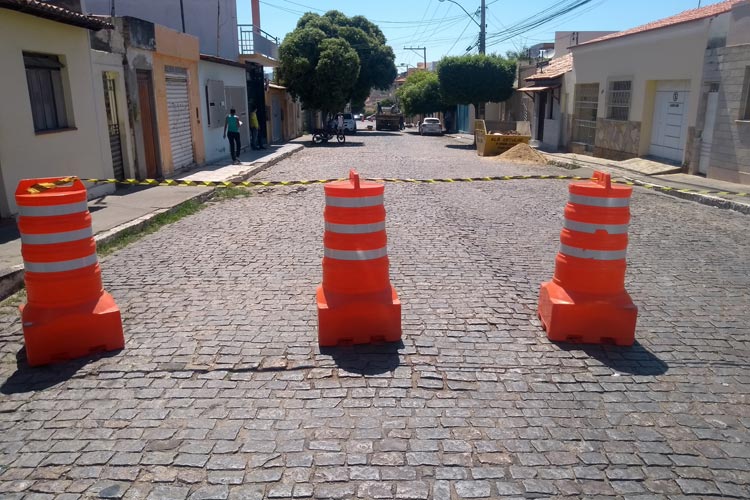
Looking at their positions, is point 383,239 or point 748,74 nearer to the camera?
point 383,239

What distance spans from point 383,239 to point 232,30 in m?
27.3

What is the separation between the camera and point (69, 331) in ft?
14.4

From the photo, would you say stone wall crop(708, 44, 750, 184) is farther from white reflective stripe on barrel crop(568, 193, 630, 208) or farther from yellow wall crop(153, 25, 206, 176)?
yellow wall crop(153, 25, 206, 176)

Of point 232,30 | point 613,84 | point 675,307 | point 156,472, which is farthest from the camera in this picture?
point 232,30

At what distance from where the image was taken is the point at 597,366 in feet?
14.2

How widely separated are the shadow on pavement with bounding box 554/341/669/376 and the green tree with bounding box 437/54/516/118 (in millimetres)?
28768

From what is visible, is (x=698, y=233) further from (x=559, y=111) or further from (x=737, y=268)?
(x=559, y=111)

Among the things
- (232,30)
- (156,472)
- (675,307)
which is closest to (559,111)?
(232,30)

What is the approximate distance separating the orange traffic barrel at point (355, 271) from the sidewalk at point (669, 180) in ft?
19.7

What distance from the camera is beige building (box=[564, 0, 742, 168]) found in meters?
16.0

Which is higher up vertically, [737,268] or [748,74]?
[748,74]

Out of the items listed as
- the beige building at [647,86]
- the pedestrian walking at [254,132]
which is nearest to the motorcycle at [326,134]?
the pedestrian walking at [254,132]

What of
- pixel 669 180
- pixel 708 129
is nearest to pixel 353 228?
pixel 669 180

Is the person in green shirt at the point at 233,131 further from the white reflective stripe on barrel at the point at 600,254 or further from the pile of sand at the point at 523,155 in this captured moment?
the white reflective stripe on barrel at the point at 600,254
